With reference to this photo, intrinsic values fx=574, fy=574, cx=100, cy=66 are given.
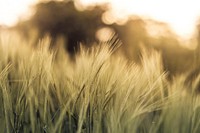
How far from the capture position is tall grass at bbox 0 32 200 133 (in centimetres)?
160

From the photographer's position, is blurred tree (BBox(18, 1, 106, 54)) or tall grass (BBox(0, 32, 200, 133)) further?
blurred tree (BBox(18, 1, 106, 54))

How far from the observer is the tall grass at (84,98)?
1.60m

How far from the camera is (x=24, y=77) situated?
164 centimetres

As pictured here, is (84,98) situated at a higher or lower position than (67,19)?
lower

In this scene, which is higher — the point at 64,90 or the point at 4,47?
the point at 4,47

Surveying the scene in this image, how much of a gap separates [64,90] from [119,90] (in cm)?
16

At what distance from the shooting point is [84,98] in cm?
163

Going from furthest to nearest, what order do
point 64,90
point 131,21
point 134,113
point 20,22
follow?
point 131,21
point 20,22
point 64,90
point 134,113

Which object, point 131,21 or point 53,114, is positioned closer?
point 53,114

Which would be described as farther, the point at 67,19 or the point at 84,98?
the point at 67,19

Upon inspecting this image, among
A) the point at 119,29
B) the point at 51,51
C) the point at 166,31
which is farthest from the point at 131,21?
the point at 51,51

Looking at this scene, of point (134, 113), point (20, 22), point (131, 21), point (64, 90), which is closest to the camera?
point (134, 113)

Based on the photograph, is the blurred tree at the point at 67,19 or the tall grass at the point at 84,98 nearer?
the tall grass at the point at 84,98

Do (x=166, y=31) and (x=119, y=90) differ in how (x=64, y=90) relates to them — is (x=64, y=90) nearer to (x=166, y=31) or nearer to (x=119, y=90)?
(x=119, y=90)
